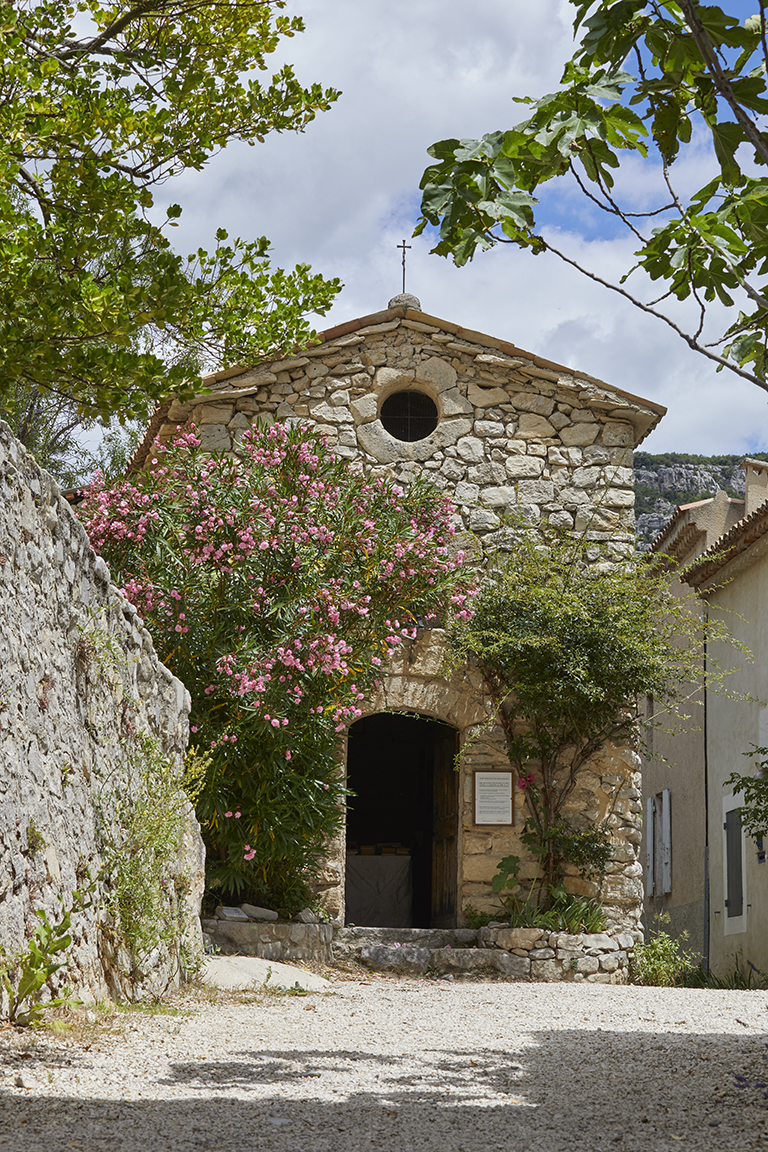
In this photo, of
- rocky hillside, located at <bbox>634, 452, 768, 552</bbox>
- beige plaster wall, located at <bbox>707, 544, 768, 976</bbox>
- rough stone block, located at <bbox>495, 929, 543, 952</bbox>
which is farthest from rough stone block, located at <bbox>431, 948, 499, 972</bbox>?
rocky hillside, located at <bbox>634, 452, 768, 552</bbox>

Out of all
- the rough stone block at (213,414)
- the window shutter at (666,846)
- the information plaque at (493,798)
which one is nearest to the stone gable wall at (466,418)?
the rough stone block at (213,414)

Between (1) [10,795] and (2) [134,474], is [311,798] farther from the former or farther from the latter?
(1) [10,795]

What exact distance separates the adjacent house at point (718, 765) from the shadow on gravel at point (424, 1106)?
5917 mm

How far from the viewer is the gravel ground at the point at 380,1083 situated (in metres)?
3.15

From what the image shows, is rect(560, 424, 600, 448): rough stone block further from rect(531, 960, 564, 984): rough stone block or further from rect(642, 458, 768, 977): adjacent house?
rect(531, 960, 564, 984): rough stone block

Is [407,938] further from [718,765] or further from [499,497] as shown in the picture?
[718,765]

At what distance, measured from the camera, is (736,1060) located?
14.4ft

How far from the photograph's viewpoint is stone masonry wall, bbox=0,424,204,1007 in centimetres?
423

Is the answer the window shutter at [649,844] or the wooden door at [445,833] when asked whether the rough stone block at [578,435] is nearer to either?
the wooden door at [445,833]

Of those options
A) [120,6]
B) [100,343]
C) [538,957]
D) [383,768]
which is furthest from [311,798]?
[383,768]

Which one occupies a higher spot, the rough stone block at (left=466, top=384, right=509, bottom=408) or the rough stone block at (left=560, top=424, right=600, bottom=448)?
the rough stone block at (left=466, top=384, right=509, bottom=408)

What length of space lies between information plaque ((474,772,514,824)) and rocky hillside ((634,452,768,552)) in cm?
2900

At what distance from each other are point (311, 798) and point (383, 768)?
6.81 meters

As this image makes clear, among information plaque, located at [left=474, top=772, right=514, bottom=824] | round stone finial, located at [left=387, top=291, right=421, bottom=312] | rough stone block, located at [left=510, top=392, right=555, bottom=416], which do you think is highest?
Answer: round stone finial, located at [left=387, top=291, right=421, bottom=312]
